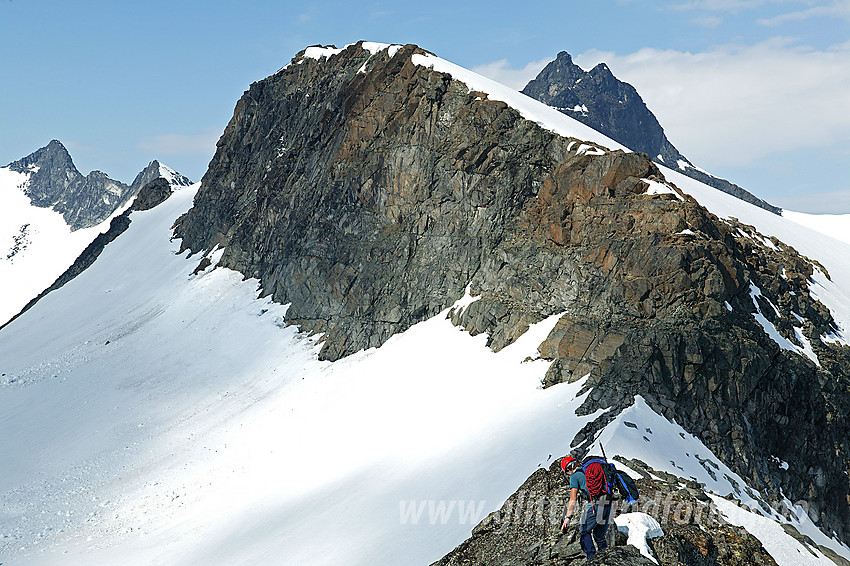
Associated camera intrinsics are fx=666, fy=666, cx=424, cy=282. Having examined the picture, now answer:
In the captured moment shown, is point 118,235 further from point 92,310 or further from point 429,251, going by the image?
point 429,251

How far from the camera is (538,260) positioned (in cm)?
3428

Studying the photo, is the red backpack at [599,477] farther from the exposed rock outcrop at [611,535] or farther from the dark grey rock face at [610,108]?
the dark grey rock face at [610,108]

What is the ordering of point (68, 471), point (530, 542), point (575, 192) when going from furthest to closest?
point (68, 471), point (575, 192), point (530, 542)

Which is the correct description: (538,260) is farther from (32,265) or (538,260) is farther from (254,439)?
(32,265)

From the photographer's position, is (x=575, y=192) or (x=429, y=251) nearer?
(x=575, y=192)

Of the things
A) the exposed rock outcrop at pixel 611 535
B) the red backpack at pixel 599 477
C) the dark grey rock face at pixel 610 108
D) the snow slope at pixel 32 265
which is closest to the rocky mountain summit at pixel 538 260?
the exposed rock outcrop at pixel 611 535

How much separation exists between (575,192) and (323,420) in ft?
57.3

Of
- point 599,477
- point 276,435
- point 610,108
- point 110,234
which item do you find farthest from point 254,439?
point 610,108

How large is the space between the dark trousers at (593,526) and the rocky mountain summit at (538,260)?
10.7 metres

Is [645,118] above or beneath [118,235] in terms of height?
above

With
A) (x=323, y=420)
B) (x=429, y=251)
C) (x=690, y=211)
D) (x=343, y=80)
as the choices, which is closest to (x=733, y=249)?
(x=690, y=211)

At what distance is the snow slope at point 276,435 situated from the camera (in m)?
21.8

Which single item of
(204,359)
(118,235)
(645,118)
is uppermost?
(645,118)

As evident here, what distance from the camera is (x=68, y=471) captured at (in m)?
35.9
